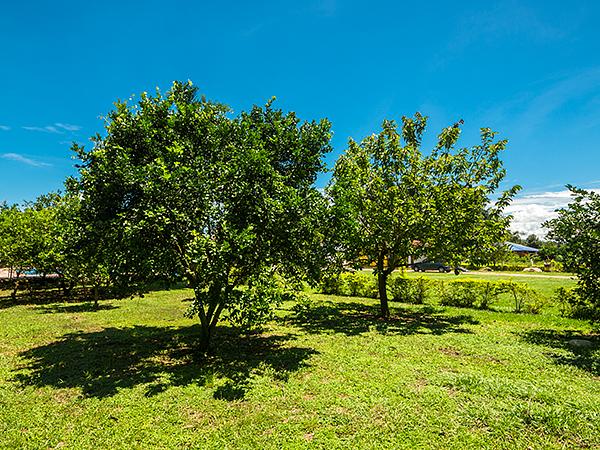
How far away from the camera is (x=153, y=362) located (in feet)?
33.3

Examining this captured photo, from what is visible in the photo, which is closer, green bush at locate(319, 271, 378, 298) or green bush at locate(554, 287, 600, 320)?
green bush at locate(554, 287, 600, 320)

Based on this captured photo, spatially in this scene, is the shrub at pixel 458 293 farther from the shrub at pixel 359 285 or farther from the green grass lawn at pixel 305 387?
the shrub at pixel 359 285

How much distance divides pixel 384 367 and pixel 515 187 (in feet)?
35.5

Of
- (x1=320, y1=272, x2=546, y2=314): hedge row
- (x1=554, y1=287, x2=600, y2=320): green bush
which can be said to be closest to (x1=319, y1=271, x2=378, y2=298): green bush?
(x1=320, y1=272, x2=546, y2=314): hedge row

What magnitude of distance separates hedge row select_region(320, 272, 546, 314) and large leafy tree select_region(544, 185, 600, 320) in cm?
543

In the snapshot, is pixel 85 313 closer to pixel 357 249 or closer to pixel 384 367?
pixel 357 249

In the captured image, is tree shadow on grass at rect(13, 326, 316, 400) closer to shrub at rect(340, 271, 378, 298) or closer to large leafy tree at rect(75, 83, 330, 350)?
large leafy tree at rect(75, 83, 330, 350)

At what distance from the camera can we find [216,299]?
31.6 feet

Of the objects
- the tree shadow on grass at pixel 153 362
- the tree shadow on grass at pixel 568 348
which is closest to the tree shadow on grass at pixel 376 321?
the tree shadow on grass at pixel 568 348

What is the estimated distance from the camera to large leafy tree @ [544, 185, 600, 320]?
35.4 ft

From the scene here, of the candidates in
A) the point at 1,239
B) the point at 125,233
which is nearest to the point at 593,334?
the point at 125,233

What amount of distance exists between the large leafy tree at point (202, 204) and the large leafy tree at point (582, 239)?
8.62 m

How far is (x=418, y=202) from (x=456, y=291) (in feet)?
26.7

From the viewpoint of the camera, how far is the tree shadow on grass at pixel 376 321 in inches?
548
